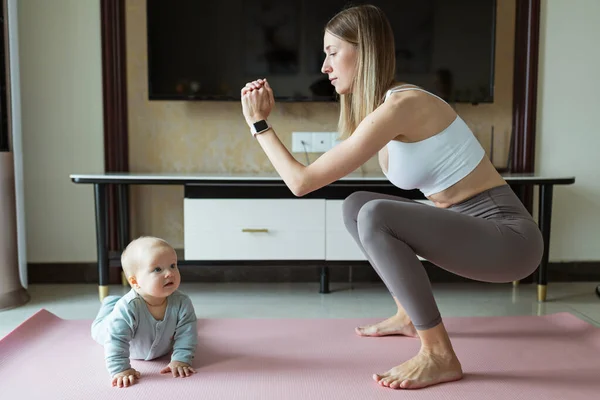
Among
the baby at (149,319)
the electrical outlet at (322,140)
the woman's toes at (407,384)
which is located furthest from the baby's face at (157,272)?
the electrical outlet at (322,140)

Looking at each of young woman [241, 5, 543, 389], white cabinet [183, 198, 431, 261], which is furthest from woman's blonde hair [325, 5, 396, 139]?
white cabinet [183, 198, 431, 261]

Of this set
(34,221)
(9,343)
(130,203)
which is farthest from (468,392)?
(34,221)

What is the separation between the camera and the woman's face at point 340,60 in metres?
1.56

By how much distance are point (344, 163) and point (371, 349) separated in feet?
2.02

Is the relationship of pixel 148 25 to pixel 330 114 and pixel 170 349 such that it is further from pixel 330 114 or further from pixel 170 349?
pixel 170 349

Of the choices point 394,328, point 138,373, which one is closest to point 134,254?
point 138,373

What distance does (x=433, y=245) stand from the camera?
1451 mm

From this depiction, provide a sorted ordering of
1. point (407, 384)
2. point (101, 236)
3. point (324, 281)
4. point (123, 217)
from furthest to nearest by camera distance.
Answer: point (123, 217), point (324, 281), point (101, 236), point (407, 384)

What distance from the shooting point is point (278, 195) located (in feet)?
7.99

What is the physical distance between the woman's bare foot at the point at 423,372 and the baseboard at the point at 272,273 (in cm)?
134

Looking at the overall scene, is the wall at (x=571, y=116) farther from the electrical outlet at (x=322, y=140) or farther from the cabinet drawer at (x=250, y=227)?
the cabinet drawer at (x=250, y=227)

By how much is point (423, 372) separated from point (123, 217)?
1763mm

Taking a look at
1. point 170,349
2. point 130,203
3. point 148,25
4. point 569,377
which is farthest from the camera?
point 130,203

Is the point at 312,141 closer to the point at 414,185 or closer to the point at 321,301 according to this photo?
the point at 321,301
